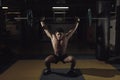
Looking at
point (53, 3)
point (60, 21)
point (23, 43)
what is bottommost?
point (23, 43)

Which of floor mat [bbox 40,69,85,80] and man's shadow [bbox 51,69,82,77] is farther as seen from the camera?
man's shadow [bbox 51,69,82,77]

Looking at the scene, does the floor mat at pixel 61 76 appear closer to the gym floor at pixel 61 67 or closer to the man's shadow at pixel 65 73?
the man's shadow at pixel 65 73

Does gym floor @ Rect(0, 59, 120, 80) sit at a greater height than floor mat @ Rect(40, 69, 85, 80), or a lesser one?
lesser

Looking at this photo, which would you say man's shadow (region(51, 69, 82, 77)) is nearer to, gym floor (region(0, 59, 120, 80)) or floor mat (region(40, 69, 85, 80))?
floor mat (region(40, 69, 85, 80))

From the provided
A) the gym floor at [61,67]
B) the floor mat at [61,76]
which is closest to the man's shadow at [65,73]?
the floor mat at [61,76]

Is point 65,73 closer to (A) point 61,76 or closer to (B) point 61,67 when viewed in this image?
(A) point 61,76

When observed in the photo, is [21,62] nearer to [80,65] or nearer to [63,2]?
[80,65]

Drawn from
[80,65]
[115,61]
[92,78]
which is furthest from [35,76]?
[115,61]

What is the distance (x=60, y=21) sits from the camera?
56.9ft

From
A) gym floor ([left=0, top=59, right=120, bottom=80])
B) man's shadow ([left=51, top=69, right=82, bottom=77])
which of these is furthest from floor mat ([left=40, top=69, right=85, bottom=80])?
gym floor ([left=0, top=59, right=120, bottom=80])

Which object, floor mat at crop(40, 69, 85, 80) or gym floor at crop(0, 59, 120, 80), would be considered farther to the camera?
gym floor at crop(0, 59, 120, 80)

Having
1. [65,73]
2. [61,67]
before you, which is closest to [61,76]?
[65,73]

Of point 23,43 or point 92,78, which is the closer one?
point 92,78

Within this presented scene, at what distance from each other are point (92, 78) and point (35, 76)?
148 cm
